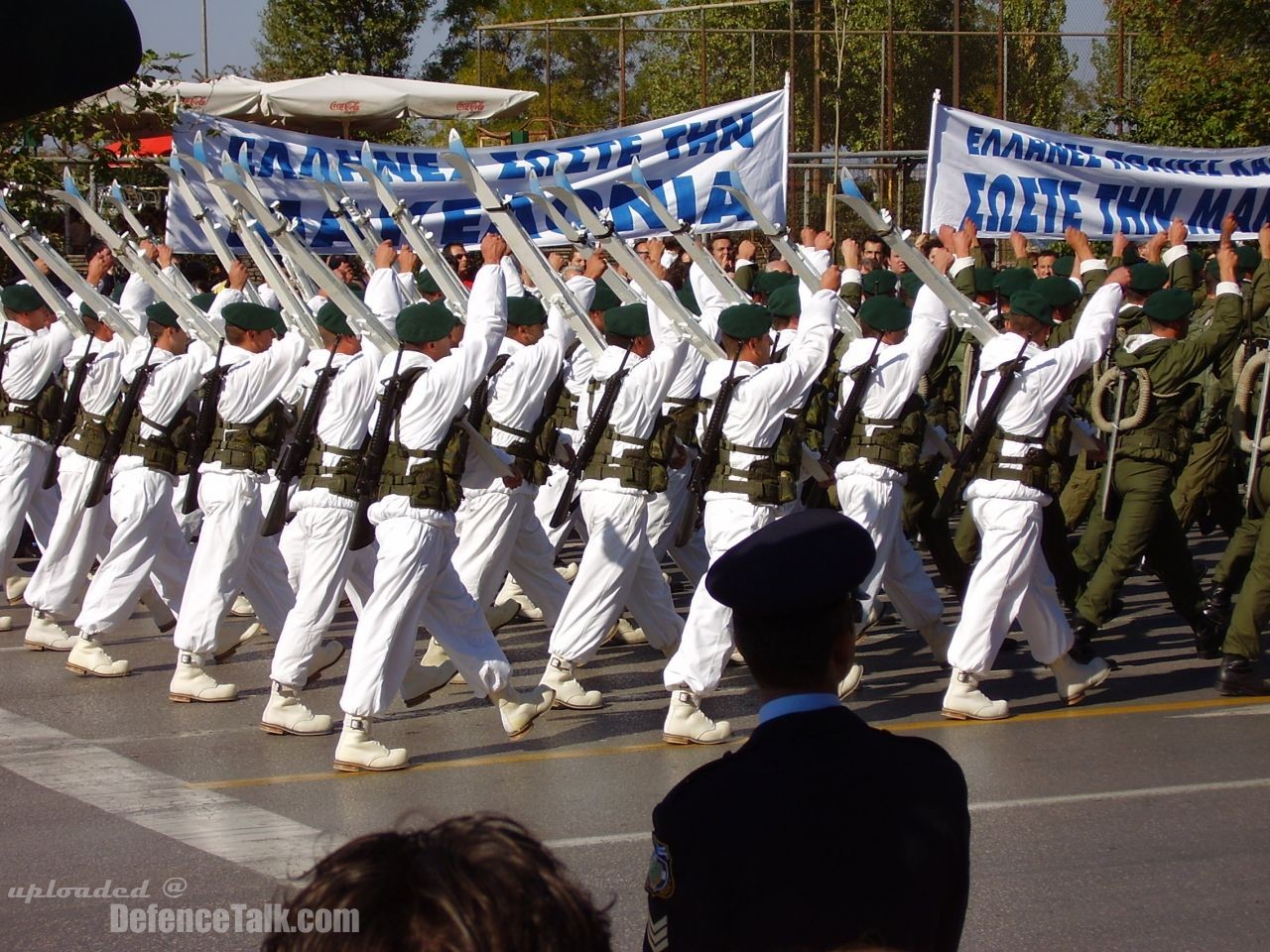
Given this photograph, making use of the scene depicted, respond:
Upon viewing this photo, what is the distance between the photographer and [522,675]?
888 cm

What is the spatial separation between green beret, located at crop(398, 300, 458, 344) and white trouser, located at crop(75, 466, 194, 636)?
7.99 ft

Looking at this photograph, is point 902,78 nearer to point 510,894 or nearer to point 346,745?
point 346,745

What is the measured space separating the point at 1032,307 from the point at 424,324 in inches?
114

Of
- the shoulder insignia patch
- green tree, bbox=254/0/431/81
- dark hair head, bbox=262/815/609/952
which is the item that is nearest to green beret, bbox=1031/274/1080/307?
the shoulder insignia patch

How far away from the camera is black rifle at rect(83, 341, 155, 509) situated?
930cm

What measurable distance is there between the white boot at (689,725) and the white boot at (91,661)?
335 centimetres

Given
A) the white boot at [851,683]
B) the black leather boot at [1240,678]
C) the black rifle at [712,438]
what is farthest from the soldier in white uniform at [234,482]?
the black leather boot at [1240,678]

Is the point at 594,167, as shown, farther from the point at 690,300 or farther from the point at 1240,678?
the point at 1240,678

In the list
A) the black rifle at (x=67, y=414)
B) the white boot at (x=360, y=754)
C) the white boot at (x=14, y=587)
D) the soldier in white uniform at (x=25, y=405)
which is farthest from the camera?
the white boot at (x=14, y=587)

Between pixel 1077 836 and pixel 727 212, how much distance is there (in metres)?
8.07

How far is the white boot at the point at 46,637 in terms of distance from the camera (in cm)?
955

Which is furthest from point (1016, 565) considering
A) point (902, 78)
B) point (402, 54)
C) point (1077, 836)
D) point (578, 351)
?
point (902, 78)

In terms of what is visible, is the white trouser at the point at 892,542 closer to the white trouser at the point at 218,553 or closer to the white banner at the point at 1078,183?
the white trouser at the point at 218,553

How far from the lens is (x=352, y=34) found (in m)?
29.2
